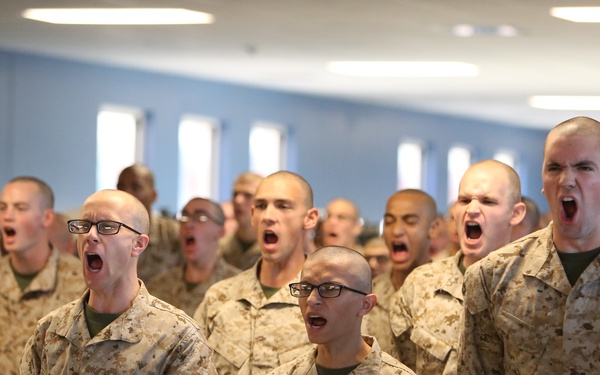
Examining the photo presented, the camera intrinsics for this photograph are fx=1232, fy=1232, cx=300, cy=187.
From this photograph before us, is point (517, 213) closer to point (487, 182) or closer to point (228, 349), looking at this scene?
point (487, 182)

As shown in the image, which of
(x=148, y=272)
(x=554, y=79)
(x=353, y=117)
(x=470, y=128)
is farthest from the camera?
(x=470, y=128)

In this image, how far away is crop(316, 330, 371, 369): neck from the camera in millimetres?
4298

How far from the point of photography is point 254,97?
14.9m

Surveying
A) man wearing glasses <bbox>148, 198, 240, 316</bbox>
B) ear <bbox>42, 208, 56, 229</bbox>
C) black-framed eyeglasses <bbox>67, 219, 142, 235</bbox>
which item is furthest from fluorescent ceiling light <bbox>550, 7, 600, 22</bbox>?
black-framed eyeglasses <bbox>67, 219, 142, 235</bbox>

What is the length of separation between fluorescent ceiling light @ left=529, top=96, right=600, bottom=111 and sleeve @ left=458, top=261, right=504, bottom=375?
1125 cm

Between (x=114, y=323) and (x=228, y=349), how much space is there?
110 centimetres

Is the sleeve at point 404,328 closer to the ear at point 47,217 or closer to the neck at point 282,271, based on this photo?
the neck at point 282,271

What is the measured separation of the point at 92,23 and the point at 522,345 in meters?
6.48

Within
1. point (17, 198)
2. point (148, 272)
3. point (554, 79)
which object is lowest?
point (148, 272)

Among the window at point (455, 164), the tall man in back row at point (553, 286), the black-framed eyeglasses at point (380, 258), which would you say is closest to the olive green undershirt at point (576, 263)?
the tall man in back row at point (553, 286)

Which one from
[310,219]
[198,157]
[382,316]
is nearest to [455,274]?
[310,219]

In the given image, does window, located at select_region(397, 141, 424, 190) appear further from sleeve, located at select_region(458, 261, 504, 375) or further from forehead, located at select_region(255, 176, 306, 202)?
sleeve, located at select_region(458, 261, 504, 375)

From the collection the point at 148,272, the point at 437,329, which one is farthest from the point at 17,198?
the point at 437,329

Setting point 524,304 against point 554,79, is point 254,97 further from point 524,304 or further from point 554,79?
point 524,304
